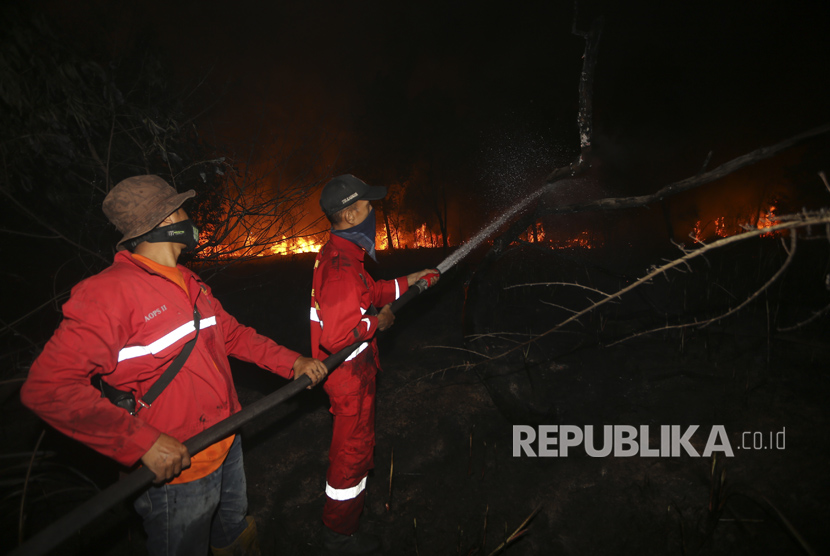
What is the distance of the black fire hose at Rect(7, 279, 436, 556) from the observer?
4.28ft

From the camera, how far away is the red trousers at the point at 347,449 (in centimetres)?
271

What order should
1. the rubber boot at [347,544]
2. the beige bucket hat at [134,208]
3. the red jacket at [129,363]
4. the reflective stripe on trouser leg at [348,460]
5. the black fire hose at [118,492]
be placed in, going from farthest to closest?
the rubber boot at [347,544]
the reflective stripe on trouser leg at [348,460]
the beige bucket hat at [134,208]
the red jacket at [129,363]
the black fire hose at [118,492]

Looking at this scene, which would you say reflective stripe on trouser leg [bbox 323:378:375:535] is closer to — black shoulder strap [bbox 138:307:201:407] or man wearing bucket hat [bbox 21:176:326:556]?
man wearing bucket hat [bbox 21:176:326:556]

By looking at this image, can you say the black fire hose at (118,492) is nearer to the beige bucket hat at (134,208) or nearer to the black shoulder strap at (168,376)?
the black shoulder strap at (168,376)

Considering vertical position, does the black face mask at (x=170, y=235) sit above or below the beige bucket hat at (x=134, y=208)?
below

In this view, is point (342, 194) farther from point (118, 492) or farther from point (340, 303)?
point (118, 492)

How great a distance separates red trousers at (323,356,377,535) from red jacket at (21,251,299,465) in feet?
2.54

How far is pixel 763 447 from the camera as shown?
341 cm

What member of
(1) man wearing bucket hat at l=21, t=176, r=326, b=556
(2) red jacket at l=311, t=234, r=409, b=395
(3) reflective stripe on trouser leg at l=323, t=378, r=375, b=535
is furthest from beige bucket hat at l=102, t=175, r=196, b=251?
(3) reflective stripe on trouser leg at l=323, t=378, r=375, b=535

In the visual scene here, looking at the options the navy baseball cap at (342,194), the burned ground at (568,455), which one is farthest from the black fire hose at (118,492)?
the burned ground at (568,455)

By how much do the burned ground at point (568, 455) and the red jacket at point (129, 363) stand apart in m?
1.96

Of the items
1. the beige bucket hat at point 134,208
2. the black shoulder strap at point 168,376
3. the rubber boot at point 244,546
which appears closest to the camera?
the black shoulder strap at point 168,376

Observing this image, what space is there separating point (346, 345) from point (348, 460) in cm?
95

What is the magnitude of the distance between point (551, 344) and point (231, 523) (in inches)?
209
